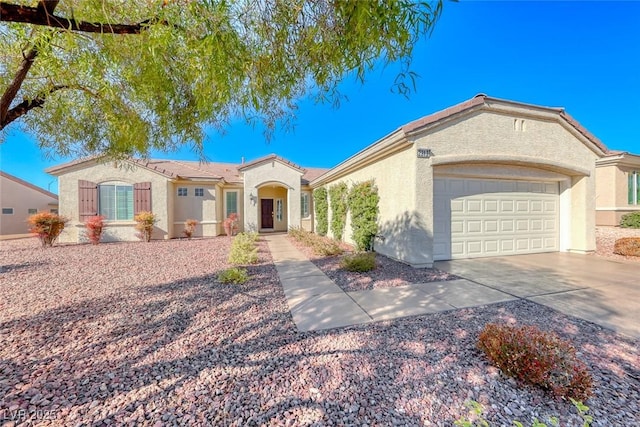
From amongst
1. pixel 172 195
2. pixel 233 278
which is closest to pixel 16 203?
pixel 172 195

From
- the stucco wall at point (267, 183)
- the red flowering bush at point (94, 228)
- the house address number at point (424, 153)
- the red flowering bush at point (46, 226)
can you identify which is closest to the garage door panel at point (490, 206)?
Result: the house address number at point (424, 153)

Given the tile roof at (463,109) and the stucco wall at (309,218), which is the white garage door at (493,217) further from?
the stucco wall at (309,218)

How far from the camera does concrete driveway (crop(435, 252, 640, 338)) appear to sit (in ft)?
13.4

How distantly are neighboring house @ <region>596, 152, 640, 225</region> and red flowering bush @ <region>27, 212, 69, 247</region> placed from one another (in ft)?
83.2

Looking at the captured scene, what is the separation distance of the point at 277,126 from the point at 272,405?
3.66 metres

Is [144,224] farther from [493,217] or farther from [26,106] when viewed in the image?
[493,217]

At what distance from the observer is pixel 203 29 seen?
2.58m

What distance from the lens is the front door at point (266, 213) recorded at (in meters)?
18.5

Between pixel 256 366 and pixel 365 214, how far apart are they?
7365mm

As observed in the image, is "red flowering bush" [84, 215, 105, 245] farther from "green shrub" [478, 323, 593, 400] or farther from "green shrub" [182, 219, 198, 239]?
"green shrub" [478, 323, 593, 400]

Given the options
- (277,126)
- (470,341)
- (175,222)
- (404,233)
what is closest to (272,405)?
(470,341)

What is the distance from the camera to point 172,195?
14.2 metres

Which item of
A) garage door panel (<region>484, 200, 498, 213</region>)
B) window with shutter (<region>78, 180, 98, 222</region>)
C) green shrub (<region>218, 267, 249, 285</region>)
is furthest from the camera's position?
window with shutter (<region>78, 180, 98, 222</region>)

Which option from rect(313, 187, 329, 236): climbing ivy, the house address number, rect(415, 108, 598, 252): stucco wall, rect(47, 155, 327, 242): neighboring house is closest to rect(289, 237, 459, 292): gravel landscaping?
rect(415, 108, 598, 252): stucco wall
